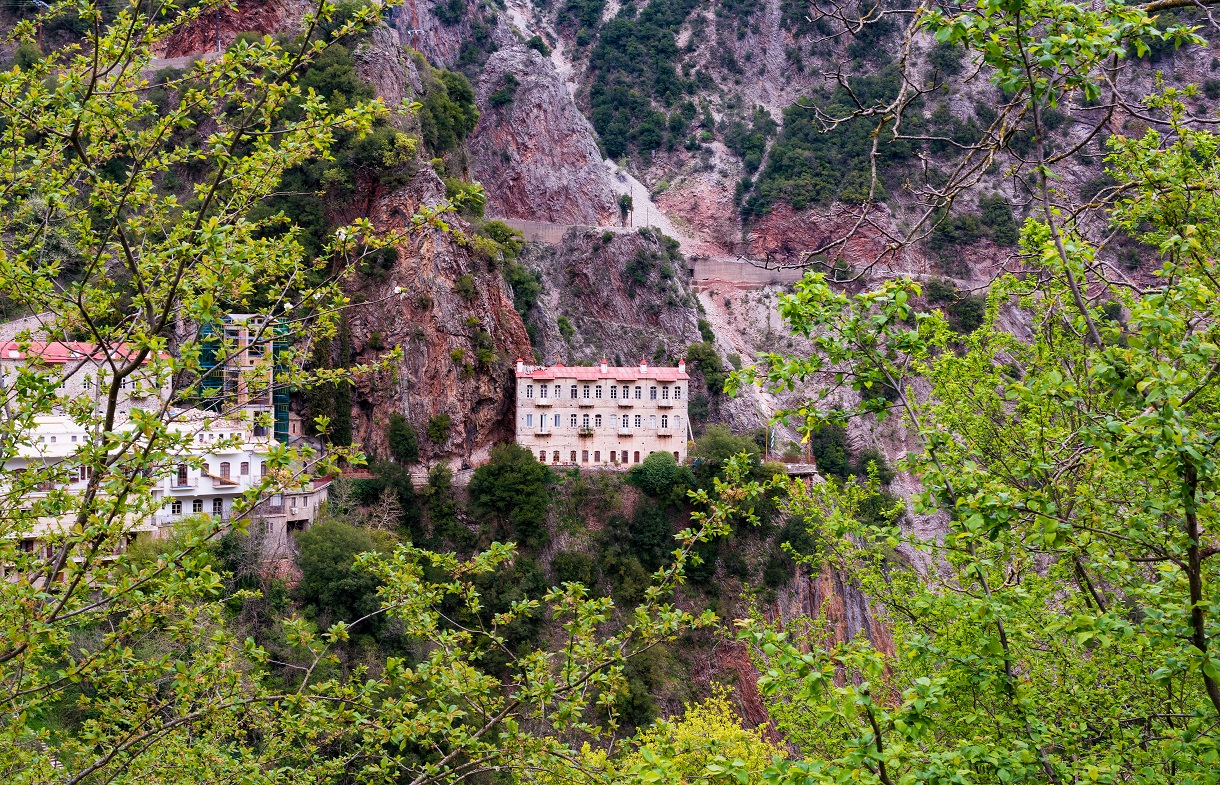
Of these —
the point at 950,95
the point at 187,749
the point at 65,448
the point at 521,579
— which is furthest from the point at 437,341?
the point at 950,95

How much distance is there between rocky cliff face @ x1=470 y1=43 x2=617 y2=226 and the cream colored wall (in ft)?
67.9

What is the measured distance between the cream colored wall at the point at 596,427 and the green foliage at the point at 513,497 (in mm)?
2202

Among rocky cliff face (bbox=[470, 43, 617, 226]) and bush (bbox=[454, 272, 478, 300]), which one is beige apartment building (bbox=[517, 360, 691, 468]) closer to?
bush (bbox=[454, 272, 478, 300])

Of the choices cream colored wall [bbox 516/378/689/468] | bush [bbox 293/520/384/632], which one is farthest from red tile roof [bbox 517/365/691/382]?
bush [bbox 293/520/384/632]

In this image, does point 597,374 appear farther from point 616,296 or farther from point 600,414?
point 616,296

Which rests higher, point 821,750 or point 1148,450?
point 1148,450

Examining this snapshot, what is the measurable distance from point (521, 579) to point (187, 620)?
2543cm

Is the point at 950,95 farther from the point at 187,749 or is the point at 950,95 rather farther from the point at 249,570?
the point at 187,749

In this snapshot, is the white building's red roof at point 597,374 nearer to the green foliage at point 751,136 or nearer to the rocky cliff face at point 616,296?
the rocky cliff face at point 616,296

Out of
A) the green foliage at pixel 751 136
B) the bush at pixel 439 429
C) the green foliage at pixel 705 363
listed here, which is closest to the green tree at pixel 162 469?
the bush at pixel 439 429

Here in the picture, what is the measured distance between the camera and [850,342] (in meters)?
5.20

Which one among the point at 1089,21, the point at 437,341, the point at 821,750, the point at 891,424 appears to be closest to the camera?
the point at 1089,21

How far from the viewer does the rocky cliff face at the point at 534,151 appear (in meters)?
53.2

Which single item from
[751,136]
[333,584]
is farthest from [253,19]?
[751,136]
